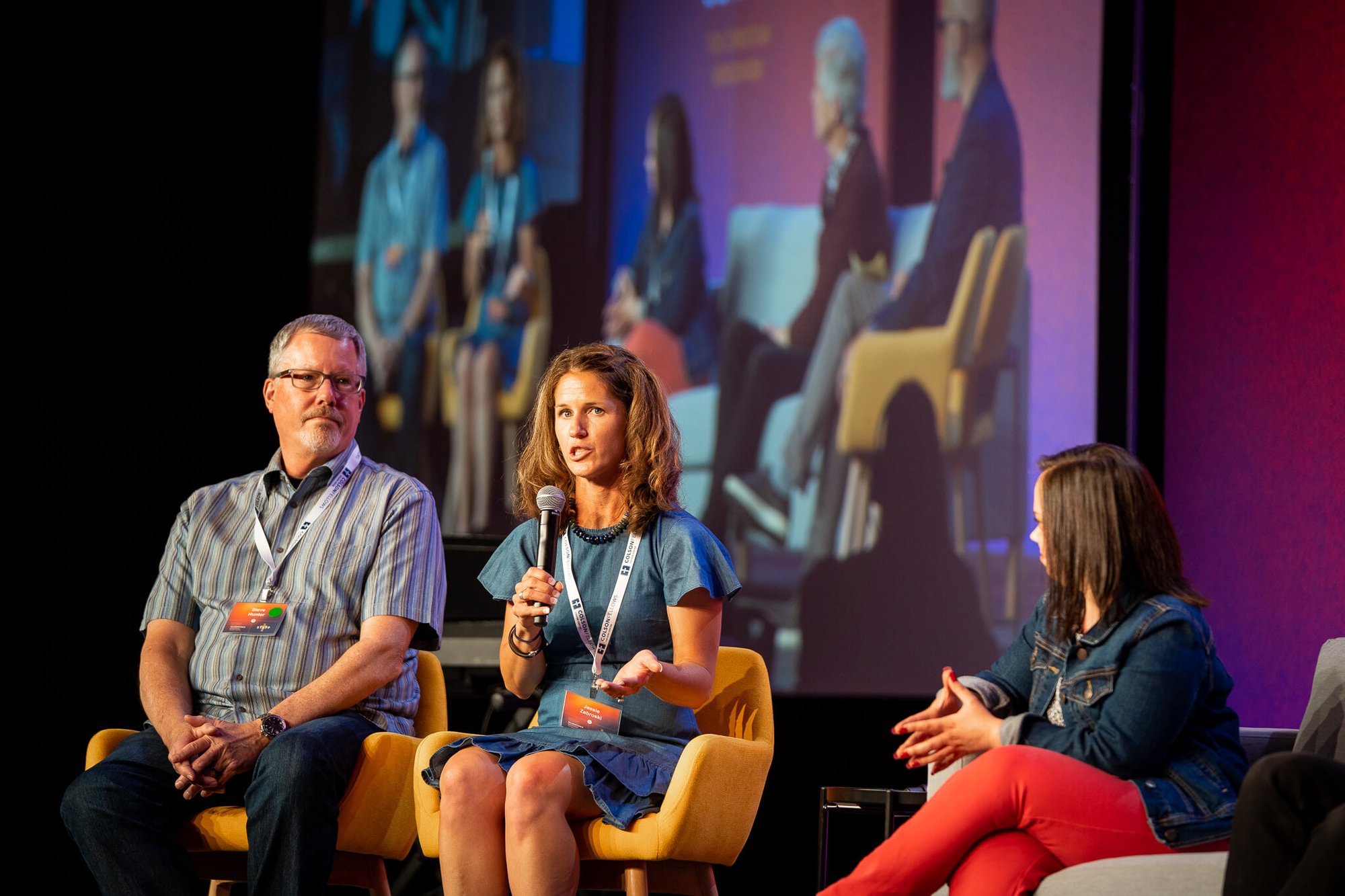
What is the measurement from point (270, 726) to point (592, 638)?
67cm

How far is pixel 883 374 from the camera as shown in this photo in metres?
4.64

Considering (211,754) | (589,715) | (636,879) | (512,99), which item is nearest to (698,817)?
(636,879)

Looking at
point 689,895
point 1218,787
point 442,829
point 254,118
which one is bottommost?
point 689,895

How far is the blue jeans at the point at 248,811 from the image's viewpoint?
246cm

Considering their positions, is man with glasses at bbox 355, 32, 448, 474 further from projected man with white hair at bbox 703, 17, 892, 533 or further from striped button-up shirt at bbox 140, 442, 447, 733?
striped button-up shirt at bbox 140, 442, 447, 733

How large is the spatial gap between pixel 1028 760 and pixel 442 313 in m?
3.62

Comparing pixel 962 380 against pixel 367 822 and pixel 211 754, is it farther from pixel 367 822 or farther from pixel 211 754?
pixel 211 754

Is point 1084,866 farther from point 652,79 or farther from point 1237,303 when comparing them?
point 652,79

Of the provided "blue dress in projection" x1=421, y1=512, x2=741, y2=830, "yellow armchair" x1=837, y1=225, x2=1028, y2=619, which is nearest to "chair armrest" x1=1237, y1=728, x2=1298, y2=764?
"blue dress in projection" x1=421, y1=512, x2=741, y2=830

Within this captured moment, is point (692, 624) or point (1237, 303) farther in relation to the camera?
point (1237, 303)

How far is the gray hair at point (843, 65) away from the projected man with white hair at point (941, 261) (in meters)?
0.30

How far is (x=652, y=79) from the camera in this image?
5.04 m

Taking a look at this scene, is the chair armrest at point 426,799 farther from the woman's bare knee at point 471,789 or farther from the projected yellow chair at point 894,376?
the projected yellow chair at point 894,376

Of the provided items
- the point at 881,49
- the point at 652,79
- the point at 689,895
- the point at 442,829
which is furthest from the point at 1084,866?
the point at 652,79
